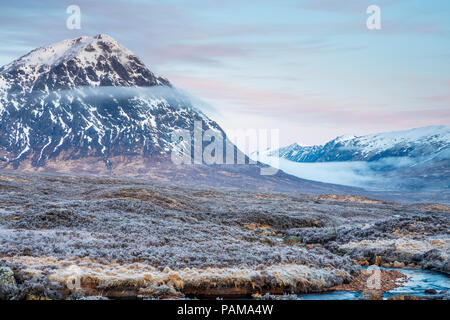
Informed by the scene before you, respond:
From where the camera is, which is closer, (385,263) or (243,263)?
(243,263)

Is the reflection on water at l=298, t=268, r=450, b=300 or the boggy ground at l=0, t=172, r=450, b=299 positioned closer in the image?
the boggy ground at l=0, t=172, r=450, b=299

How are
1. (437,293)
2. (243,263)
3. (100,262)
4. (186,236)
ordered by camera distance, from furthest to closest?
1. (186,236)
2. (243,263)
3. (100,262)
4. (437,293)

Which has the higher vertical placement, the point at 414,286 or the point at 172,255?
the point at 172,255

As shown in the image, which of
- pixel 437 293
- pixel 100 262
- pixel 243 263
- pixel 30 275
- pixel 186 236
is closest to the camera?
pixel 30 275

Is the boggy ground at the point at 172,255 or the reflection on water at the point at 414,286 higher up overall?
the boggy ground at the point at 172,255

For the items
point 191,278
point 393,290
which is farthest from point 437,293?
point 191,278

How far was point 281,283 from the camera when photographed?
18.8 meters

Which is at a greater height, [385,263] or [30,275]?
[30,275]

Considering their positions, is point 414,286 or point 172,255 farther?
point 172,255

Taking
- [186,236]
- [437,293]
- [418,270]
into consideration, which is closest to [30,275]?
[186,236]

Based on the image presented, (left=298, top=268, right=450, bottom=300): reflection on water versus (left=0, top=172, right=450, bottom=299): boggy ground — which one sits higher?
(left=0, top=172, right=450, bottom=299): boggy ground

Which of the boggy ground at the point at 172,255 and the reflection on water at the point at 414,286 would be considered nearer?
the boggy ground at the point at 172,255
